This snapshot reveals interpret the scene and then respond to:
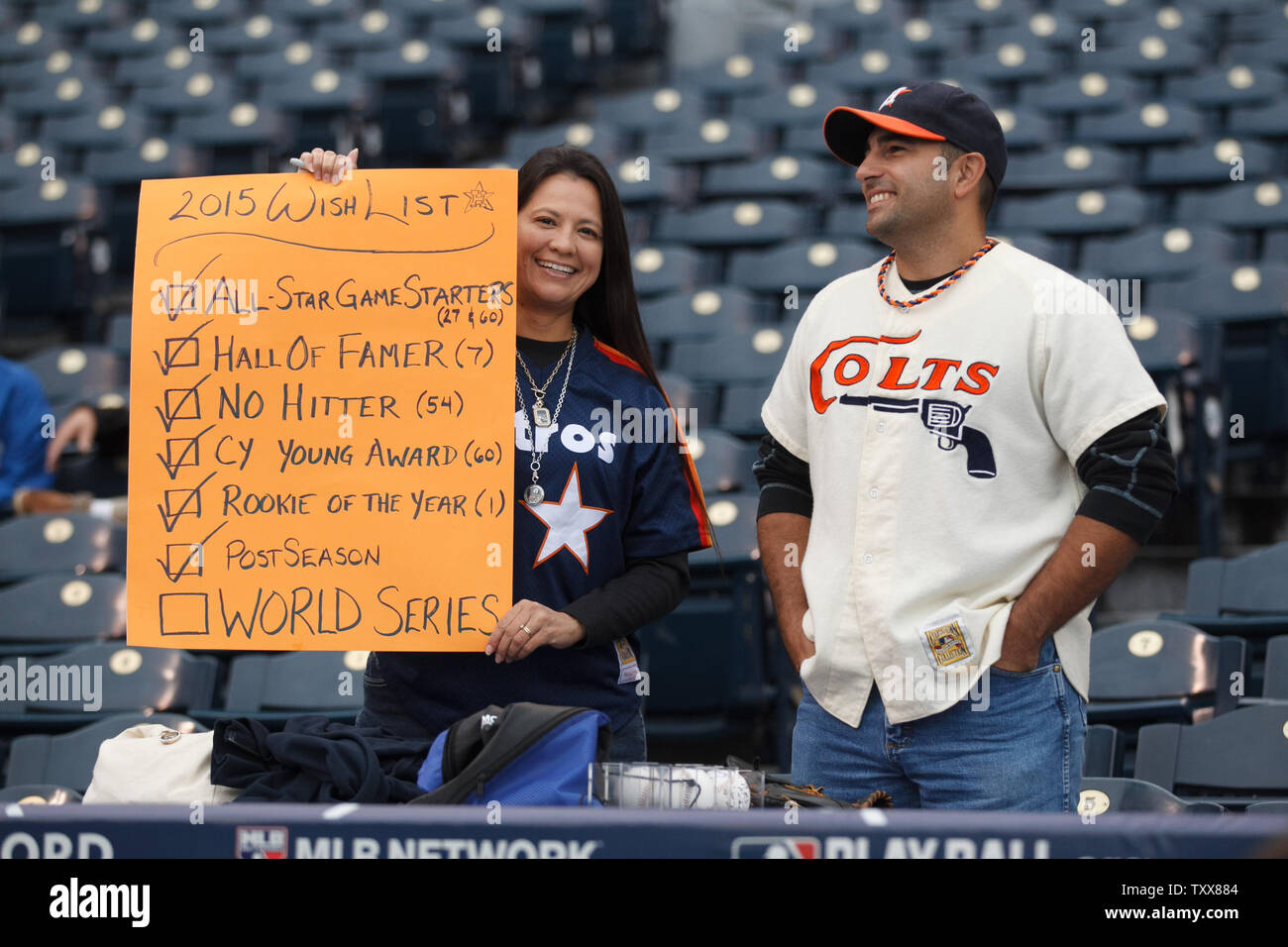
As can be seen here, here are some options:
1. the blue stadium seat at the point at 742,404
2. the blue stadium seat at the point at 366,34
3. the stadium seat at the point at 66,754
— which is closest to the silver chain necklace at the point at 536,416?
the stadium seat at the point at 66,754

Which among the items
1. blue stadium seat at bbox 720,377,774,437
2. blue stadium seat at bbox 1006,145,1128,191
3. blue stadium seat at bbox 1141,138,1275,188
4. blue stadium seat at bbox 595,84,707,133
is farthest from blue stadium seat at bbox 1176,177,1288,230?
blue stadium seat at bbox 595,84,707,133

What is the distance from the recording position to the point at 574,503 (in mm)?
2033

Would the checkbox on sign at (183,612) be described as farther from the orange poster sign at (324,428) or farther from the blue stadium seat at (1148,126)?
the blue stadium seat at (1148,126)

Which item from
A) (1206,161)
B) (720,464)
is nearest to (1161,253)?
(1206,161)

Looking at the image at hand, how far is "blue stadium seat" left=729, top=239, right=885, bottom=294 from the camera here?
6.03 m

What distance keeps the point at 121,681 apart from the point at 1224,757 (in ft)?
8.74

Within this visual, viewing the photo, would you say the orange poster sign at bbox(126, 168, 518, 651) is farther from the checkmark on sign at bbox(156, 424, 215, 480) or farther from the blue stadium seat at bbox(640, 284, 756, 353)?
the blue stadium seat at bbox(640, 284, 756, 353)

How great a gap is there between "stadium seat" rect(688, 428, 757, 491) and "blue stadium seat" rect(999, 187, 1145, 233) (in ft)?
8.29

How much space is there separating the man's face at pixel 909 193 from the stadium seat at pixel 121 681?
2.34 metres

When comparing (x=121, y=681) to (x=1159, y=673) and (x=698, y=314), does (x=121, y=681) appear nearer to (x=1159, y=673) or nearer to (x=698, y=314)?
(x=1159, y=673)

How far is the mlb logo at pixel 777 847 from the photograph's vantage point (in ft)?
4.31

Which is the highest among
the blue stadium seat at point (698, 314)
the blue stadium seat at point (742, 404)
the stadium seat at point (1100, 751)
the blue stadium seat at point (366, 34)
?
the blue stadium seat at point (366, 34)

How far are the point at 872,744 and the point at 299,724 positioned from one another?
0.83 m
